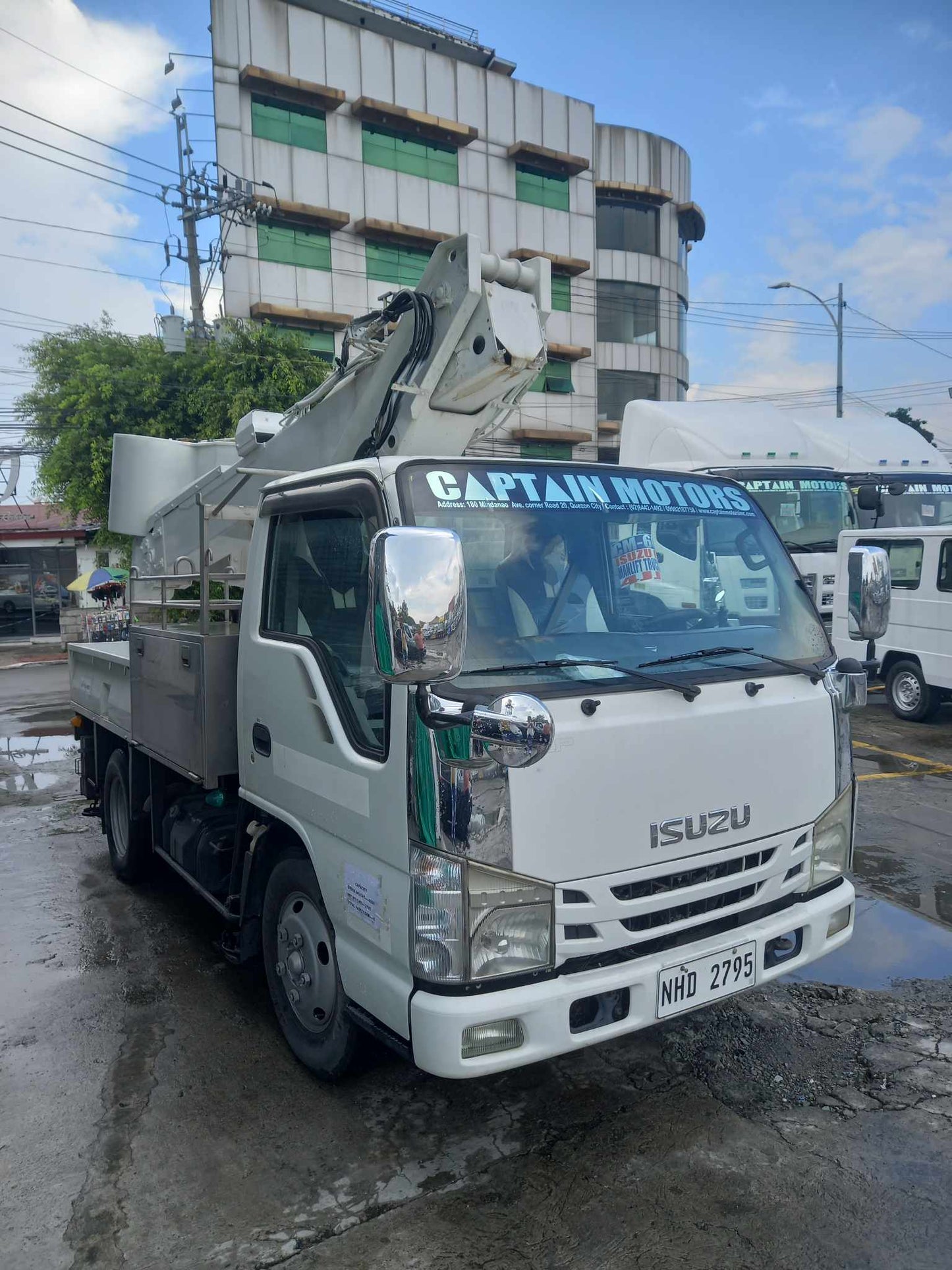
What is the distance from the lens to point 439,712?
256 cm

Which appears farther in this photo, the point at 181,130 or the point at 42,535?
the point at 42,535

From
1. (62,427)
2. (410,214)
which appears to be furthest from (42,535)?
(410,214)

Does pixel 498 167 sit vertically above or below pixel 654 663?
above

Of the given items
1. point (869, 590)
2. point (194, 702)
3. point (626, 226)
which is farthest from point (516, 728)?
point (626, 226)

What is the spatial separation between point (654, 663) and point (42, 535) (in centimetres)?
2905

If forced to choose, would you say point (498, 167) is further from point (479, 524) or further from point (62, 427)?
point (479, 524)

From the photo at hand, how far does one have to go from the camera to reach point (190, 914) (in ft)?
17.7

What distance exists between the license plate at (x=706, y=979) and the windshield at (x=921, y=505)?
10907 millimetres

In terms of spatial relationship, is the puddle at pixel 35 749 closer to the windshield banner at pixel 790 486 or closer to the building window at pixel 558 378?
the windshield banner at pixel 790 486

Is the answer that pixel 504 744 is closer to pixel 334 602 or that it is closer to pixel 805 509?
pixel 334 602

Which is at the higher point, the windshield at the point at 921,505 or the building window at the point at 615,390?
the building window at the point at 615,390

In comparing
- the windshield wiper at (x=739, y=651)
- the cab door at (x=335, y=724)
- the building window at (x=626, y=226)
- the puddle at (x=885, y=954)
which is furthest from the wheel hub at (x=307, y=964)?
the building window at (x=626, y=226)

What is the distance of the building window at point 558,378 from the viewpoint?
99.7 feet

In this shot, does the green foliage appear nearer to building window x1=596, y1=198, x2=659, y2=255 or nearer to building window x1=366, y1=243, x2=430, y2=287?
building window x1=366, y1=243, x2=430, y2=287
